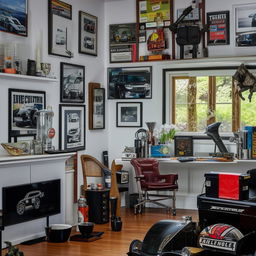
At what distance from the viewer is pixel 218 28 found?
802cm

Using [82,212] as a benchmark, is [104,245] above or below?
below

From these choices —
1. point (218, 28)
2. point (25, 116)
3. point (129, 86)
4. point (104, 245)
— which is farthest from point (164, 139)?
point (104, 245)

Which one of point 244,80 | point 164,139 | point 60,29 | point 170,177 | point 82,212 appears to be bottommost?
point 82,212

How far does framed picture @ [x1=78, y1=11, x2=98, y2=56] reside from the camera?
26.0 feet

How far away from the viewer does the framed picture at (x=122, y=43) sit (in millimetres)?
8547

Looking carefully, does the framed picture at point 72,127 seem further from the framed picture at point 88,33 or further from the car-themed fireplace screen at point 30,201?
the car-themed fireplace screen at point 30,201

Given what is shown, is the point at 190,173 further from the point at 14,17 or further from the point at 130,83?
the point at 14,17

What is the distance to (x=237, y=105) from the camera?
26.8ft

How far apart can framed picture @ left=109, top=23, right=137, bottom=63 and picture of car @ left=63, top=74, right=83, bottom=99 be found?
962mm

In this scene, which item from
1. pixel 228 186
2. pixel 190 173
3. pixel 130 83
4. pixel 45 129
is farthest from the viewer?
pixel 130 83

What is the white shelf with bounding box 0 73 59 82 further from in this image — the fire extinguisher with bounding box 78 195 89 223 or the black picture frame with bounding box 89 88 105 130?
the fire extinguisher with bounding box 78 195 89 223

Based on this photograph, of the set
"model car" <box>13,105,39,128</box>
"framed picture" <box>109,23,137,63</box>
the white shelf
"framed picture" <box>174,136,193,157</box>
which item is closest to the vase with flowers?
"framed picture" <box>174,136,193,157</box>

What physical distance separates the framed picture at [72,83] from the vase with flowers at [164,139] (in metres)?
1.33

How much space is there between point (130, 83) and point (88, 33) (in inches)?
42.5
